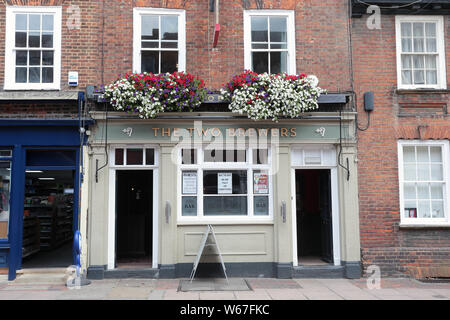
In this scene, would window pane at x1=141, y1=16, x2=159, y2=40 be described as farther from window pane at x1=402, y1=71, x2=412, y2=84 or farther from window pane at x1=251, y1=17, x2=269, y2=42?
window pane at x1=402, y1=71, x2=412, y2=84

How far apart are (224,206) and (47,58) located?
213 inches

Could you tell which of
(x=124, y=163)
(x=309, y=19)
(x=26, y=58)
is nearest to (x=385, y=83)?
(x=309, y=19)

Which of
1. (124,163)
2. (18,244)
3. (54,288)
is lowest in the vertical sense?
(54,288)

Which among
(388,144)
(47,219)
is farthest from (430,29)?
(47,219)

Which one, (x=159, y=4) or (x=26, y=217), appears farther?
(x=26, y=217)

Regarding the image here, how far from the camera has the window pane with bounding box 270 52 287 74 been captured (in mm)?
9625

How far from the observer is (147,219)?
1120 cm

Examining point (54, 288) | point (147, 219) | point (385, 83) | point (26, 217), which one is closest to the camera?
point (54, 288)

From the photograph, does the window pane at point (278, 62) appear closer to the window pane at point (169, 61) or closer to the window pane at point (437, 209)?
the window pane at point (169, 61)

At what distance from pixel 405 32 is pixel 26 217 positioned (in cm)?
1074

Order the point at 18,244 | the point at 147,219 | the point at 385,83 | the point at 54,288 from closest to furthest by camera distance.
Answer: the point at 54,288, the point at 18,244, the point at 385,83, the point at 147,219

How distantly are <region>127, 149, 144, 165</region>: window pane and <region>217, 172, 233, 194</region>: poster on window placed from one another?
6.17 feet

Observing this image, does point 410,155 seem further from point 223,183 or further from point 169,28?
point 169,28

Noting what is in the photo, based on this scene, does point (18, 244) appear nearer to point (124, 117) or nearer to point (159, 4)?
point (124, 117)
